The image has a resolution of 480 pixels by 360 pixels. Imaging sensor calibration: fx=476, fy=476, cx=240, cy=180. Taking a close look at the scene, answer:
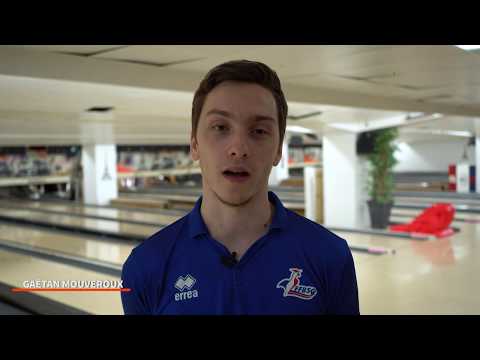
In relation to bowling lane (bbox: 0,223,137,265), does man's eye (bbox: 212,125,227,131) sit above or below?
above

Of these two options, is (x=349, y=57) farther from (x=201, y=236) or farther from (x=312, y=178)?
(x=312, y=178)

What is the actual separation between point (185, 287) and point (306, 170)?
1041cm

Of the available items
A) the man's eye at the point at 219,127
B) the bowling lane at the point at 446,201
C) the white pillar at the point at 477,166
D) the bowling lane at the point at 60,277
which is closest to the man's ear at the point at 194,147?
the man's eye at the point at 219,127

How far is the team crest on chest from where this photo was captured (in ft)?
5.22

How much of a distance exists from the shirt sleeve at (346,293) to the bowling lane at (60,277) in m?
3.14

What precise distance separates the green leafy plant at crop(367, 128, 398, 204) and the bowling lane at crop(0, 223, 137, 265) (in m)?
5.43

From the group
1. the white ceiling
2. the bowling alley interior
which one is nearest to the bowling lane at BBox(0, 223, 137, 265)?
the bowling alley interior

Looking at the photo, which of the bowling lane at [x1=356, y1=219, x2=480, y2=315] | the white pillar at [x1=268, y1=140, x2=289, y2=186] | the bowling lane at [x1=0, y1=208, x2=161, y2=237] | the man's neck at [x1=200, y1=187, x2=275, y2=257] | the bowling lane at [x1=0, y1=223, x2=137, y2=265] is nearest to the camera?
the man's neck at [x1=200, y1=187, x2=275, y2=257]

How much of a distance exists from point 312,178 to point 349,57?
7.88 m

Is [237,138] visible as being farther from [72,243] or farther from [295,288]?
[72,243]

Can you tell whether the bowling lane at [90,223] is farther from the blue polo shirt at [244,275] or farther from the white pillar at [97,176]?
the blue polo shirt at [244,275]

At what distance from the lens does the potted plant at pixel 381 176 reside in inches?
416

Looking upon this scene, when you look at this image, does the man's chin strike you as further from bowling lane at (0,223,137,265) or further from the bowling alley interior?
bowling lane at (0,223,137,265)
